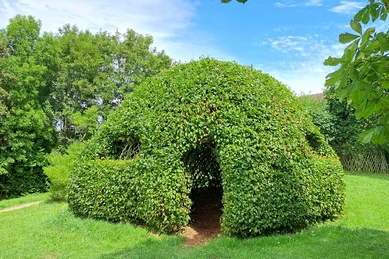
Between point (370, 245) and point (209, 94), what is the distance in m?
4.11

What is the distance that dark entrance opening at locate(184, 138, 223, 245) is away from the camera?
22.4 feet

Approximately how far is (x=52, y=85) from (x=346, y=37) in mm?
24691

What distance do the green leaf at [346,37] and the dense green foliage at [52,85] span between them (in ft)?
57.4

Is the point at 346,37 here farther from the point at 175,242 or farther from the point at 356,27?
the point at 175,242

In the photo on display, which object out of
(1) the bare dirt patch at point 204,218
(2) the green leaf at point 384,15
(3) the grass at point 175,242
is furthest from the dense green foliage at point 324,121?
(2) the green leaf at point 384,15

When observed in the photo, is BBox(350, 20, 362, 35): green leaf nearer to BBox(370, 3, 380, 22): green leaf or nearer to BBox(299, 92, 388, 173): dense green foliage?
BBox(370, 3, 380, 22): green leaf

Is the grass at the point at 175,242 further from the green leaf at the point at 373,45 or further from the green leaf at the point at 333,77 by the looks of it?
the green leaf at the point at 373,45

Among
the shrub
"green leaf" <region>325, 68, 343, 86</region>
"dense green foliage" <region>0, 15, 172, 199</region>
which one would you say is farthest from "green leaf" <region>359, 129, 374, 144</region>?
"dense green foliage" <region>0, 15, 172, 199</region>

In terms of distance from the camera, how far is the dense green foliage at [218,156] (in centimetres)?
598

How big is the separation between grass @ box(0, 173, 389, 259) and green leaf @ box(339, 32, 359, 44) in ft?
13.0

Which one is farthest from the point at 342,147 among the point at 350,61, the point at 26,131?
the point at 26,131

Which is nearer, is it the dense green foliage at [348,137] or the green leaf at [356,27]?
the green leaf at [356,27]

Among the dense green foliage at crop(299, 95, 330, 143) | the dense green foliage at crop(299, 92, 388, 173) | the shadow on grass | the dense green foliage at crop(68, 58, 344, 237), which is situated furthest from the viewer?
the dense green foliage at crop(299, 95, 330, 143)

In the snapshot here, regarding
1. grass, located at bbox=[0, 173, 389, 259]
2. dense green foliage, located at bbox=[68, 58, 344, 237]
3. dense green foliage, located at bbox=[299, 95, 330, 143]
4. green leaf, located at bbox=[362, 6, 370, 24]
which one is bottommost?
grass, located at bbox=[0, 173, 389, 259]
